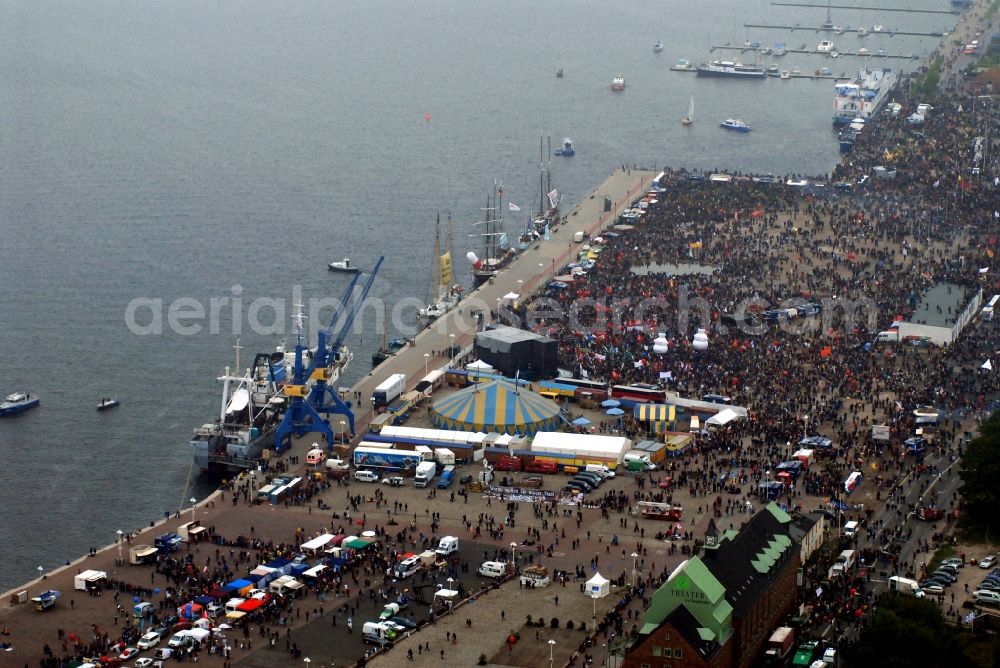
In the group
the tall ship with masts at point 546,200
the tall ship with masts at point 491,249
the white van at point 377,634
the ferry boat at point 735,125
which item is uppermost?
the ferry boat at point 735,125

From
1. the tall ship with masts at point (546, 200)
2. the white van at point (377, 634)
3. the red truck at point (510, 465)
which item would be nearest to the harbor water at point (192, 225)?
the tall ship with masts at point (546, 200)

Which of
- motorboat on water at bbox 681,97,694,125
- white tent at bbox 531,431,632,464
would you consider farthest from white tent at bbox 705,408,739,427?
motorboat on water at bbox 681,97,694,125

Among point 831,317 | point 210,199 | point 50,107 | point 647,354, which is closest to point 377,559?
point 647,354

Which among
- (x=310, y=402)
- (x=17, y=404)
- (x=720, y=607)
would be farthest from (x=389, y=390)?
(x=720, y=607)

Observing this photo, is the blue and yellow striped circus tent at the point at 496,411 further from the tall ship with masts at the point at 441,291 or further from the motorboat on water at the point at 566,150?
the motorboat on water at the point at 566,150

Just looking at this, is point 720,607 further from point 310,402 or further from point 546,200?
point 546,200

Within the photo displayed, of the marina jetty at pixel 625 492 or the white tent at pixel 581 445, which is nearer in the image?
the marina jetty at pixel 625 492

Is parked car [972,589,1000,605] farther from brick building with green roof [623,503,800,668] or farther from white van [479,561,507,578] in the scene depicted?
white van [479,561,507,578]

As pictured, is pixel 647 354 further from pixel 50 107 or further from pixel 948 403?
pixel 50 107
